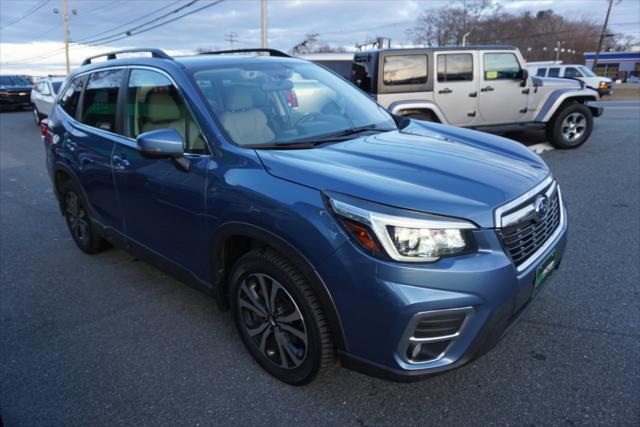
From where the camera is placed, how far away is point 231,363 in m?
2.84

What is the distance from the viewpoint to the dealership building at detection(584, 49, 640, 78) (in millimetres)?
63213

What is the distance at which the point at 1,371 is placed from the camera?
Answer: 284cm

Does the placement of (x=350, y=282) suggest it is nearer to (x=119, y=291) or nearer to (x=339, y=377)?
(x=339, y=377)

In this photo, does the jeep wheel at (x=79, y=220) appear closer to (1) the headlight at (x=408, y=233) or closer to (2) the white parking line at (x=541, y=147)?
(1) the headlight at (x=408, y=233)

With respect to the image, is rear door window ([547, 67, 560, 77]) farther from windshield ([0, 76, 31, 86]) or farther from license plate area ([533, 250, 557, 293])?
windshield ([0, 76, 31, 86])

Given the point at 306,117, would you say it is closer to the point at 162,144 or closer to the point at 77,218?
the point at 162,144

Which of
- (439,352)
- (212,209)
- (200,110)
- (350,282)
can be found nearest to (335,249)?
(350,282)

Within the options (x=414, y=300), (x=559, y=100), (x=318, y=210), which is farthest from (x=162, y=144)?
(x=559, y=100)

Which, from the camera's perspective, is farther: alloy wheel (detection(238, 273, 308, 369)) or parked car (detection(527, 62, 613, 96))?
parked car (detection(527, 62, 613, 96))

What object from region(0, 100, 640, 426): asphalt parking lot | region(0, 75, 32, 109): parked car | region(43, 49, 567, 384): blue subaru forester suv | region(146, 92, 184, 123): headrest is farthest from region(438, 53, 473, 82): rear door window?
region(0, 75, 32, 109): parked car

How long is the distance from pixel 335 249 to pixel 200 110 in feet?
4.37

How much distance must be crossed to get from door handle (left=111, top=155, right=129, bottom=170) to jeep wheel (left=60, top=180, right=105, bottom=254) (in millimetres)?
936

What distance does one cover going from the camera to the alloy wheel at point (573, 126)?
873 centimetres

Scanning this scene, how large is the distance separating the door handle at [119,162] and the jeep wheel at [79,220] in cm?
94
